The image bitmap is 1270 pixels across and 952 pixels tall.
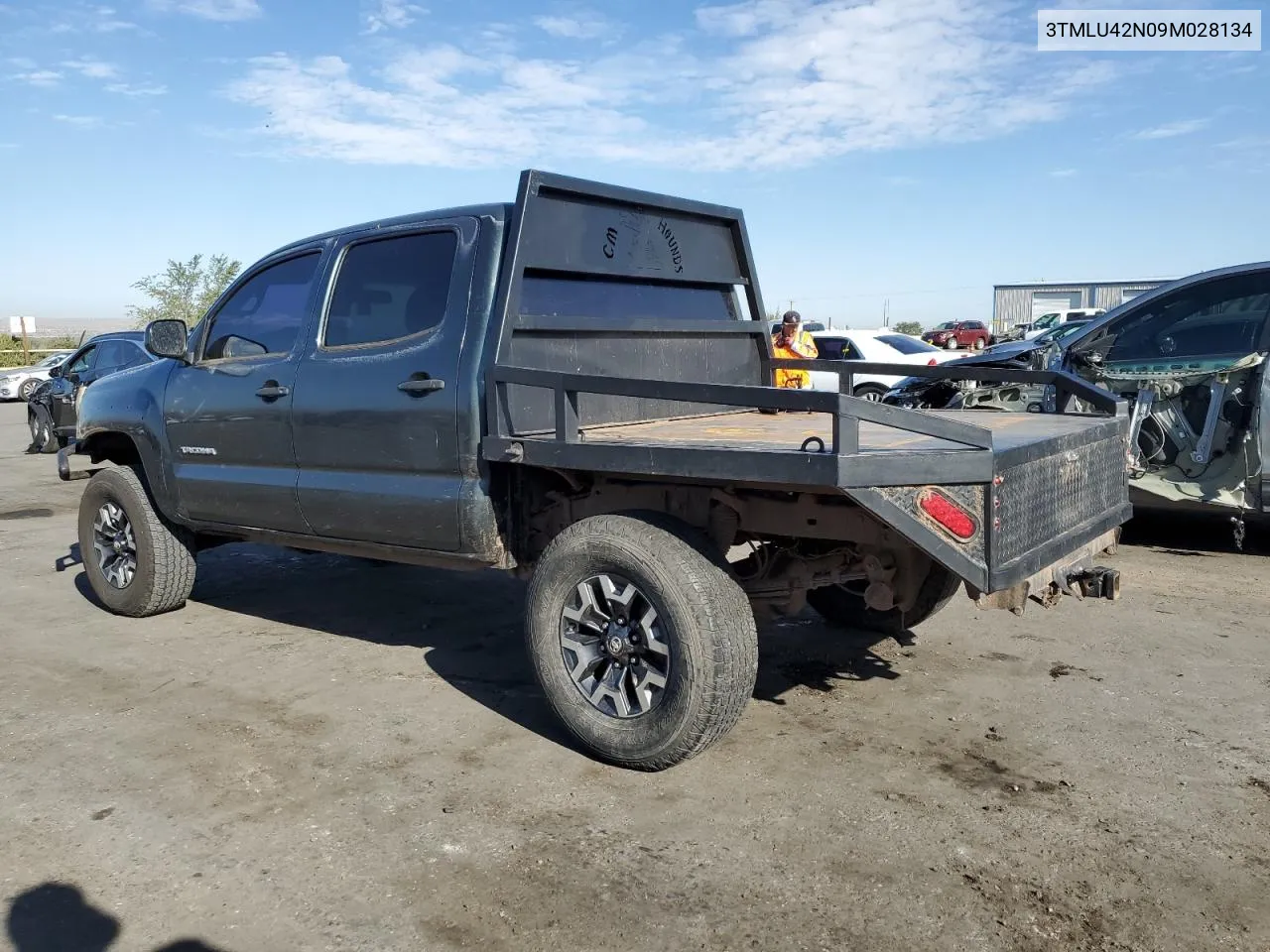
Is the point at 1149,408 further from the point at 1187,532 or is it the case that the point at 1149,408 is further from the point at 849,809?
the point at 849,809

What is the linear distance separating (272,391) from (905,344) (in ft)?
49.3

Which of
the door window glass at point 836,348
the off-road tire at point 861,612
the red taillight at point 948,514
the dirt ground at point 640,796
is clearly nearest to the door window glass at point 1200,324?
the dirt ground at point 640,796

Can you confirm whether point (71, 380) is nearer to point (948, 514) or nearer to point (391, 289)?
point (391, 289)

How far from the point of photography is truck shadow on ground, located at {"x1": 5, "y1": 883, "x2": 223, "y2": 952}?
261 centimetres

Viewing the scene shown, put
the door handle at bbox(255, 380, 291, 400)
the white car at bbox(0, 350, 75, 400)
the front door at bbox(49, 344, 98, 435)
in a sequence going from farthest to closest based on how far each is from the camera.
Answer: the white car at bbox(0, 350, 75, 400)
the front door at bbox(49, 344, 98, 435)
the door handle at bbox(255, 380, 291, 400)

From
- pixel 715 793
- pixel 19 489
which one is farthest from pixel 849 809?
pixel 19 489

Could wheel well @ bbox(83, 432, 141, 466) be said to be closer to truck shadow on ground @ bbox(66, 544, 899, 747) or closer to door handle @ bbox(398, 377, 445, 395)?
truck shadow on ground @ bbox(66, 544, 899, 747)

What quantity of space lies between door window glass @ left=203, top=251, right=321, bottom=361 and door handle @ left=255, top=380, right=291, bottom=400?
7.0 inches

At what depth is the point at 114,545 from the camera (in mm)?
5867

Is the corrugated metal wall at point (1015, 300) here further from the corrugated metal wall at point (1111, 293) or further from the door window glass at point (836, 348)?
the door window glass at point (836, 348)

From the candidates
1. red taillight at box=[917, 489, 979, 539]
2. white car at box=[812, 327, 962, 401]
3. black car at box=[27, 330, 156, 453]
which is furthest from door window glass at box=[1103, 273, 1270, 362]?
black car at box=[27, 330, 156, 453]

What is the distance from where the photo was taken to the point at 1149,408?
6.72 meters

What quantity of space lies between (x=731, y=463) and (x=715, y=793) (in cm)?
113

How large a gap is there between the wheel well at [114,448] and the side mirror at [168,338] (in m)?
0.83
